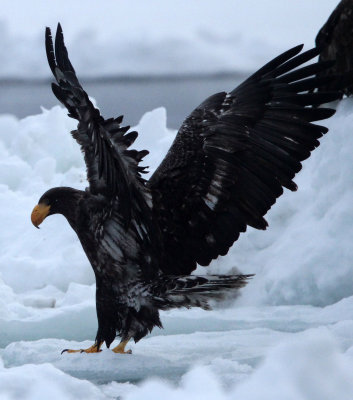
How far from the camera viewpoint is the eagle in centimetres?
479

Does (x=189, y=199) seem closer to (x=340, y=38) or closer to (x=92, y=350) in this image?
(x=92, y=350)

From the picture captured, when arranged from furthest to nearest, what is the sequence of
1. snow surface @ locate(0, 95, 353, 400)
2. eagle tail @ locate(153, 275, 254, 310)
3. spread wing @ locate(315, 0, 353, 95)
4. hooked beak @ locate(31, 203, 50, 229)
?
spread wing @ locate(315, 0, 353, 95) → hooked beak @ locate(31, 203, 50, 229) → eagle tail @ locate(153, 275, 254, 310) → snow surface @ locate(0, 95, 353, 400)

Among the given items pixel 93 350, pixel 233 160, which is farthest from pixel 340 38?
pixel 93 350

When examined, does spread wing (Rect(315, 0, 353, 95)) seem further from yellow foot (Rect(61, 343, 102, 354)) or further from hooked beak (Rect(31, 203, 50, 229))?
yellow foot (Rect(61, 343, 102, 354))

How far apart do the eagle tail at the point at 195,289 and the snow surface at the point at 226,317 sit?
248 millimetres

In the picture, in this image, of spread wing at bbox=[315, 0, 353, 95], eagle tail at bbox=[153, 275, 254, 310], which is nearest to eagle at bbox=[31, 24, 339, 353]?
eagle tail at bbox=[153, 275, 254, 310]

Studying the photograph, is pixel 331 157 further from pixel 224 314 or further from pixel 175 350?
pixel 175 350

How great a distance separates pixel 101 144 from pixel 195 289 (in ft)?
3.01

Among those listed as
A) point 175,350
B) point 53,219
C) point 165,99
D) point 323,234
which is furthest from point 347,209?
point 165,99

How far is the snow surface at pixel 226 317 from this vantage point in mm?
3004

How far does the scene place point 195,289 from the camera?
15.7 ft

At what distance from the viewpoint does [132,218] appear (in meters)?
4.79

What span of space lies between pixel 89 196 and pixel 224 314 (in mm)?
1628

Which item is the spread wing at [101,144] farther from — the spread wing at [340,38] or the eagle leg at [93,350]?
the spread wing at [340,38]
